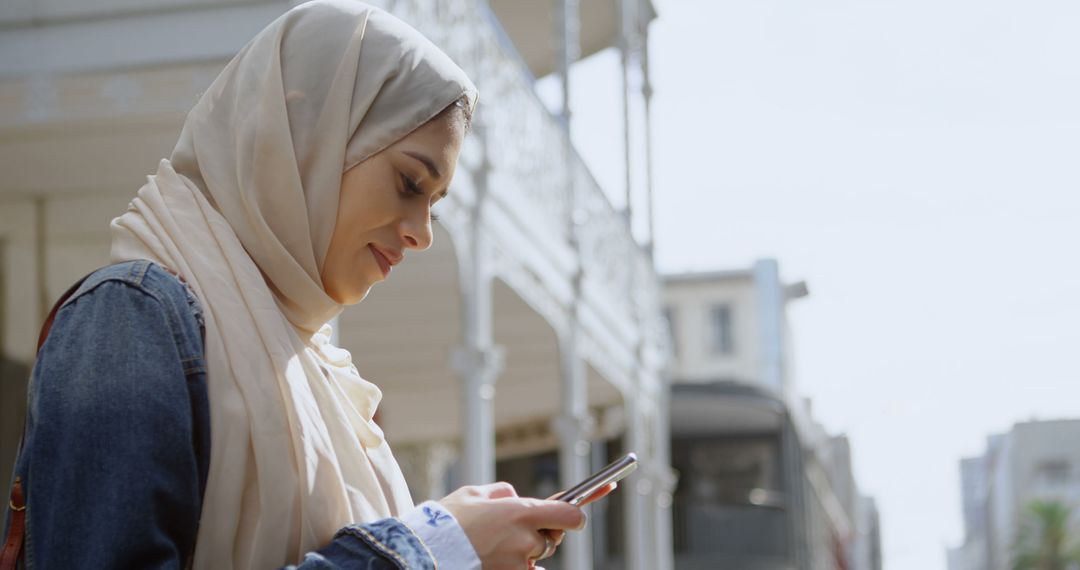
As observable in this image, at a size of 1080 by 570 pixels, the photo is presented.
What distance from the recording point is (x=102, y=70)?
6.79 meters

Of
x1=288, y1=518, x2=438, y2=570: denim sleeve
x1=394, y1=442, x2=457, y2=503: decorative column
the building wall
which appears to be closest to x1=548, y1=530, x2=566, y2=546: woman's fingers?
x1=288, y1=518, x2=438, y2=570: denim sleeve

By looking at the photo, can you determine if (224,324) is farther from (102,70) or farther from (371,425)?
(102,70)

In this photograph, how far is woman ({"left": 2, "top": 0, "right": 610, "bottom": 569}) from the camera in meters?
1.41

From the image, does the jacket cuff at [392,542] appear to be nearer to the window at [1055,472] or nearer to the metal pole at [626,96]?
the metal pole at [626,96]

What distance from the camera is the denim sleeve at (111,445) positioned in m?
1.39

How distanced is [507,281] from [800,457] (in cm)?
2385

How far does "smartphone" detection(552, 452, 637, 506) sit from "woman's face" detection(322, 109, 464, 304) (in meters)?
0.30

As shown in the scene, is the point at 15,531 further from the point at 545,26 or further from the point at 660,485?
the point at 660,485

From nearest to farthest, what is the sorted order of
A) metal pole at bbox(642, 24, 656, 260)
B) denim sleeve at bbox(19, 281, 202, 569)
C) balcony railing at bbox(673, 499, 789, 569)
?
1. denim sleeve at bbox(19, 281, 202, 569)
2. metal pole at bbox(642, 24, 656, 260)
3. balcony railing at bbox(673, 499, 789, 569)

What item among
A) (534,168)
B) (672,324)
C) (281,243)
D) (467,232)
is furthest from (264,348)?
(672,324)

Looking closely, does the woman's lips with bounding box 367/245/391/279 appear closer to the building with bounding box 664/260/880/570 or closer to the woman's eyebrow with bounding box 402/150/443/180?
the woman's eyebrow with bounding box 402/150/443/180

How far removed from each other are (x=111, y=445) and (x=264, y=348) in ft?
0.70

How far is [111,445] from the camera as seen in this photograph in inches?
55.0

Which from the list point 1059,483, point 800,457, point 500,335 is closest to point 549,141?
point 500,335
